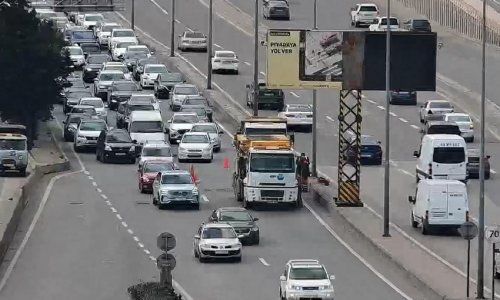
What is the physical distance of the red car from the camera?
74062 mm

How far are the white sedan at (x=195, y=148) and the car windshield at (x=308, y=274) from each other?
3432 cm

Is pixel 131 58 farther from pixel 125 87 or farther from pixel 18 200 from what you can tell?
pixel 18 200

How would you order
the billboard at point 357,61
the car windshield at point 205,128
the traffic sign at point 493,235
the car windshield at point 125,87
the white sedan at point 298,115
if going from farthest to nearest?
1. the car windshield at point 125,87
2. the white sedan at point 298,115
3. the car windshield at point 205,128
4. the billboard at point 357,61
5. the traffic sign at point 493,235

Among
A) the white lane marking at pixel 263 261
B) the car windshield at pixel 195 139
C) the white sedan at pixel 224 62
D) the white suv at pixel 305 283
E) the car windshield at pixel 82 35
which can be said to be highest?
the car windshield at pixel 82 35

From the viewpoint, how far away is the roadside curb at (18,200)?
196 feet

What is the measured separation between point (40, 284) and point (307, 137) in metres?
39.5

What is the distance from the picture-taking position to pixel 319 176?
7969 centimetres

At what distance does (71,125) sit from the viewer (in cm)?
9094

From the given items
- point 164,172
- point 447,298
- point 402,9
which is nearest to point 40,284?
point 447,298

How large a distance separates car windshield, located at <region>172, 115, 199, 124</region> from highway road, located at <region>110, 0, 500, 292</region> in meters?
5.01

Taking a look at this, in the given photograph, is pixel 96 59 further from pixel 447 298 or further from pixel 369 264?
pixel 447 298

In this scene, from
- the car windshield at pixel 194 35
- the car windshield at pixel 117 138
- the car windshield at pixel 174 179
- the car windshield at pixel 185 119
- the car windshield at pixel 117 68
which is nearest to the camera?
the car windshield at pixel 174 179

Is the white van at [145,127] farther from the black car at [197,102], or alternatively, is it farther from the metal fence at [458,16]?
the metal fence at [458,16]

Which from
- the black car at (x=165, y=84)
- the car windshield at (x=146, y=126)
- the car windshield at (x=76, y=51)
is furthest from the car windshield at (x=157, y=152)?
the car windshield at (x=76, y=51)
